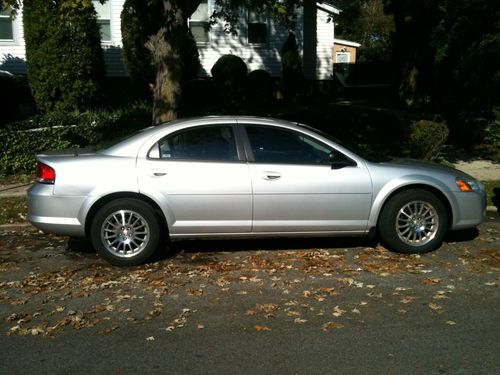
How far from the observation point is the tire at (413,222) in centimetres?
674

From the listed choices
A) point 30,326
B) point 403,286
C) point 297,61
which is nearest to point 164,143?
point 30,326

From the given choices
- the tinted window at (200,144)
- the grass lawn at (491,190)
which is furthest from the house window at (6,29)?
the grass lawn at (491,190)

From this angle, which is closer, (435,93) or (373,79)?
(435,93)

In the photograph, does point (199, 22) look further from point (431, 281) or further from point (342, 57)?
point (342, 57)

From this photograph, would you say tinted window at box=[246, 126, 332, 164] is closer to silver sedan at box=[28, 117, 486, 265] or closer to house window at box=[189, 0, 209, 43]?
silver sedan at box=[28, 117, 486, 265]

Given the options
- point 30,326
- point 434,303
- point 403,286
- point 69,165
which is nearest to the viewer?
point 30,326

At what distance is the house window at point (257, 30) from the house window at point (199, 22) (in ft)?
5.35

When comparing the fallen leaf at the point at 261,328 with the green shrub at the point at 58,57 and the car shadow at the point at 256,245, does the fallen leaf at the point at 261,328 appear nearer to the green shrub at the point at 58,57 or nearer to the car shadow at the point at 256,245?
the car shadow at the point at 256,245

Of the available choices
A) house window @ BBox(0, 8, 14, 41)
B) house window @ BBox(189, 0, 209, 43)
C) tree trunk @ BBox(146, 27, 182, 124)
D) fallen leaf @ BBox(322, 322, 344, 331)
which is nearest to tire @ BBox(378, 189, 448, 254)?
fallen leaf @ BBox(322, 322, 344, 331)

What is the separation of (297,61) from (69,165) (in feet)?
50.5

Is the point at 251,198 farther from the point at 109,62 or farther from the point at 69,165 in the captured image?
the point at 109,62

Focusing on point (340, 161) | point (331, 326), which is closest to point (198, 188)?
point (340, 161)

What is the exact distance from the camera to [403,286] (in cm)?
586

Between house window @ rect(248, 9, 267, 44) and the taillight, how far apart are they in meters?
16.1
